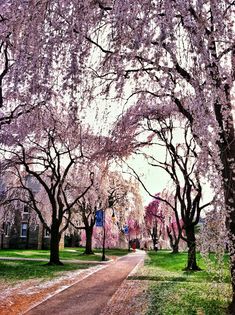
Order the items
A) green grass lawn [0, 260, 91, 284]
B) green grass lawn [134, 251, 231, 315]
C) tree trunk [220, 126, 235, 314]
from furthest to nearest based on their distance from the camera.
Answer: green grass lawn [0, 260, 91, 284]
green grass lawn [134, 251, 231, 315]
tree trunk [220, 126, 235, 314]

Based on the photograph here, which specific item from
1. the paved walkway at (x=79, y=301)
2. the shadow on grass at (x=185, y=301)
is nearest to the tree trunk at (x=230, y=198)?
the shadow on grass at (x=185, y=301)

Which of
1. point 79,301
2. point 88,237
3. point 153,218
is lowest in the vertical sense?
point 79,301

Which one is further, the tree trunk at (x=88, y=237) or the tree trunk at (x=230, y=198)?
the tree trunk at (x=88, y=237)

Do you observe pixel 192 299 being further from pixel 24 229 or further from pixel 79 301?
pixel 24 229

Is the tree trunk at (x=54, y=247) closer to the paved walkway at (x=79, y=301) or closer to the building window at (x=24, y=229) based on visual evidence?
the paved walkway at (x=79, y=301)

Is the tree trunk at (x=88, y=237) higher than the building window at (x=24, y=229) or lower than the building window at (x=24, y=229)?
lower

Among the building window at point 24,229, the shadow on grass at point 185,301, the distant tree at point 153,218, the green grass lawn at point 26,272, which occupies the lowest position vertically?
the shadow on grass at point 185,301

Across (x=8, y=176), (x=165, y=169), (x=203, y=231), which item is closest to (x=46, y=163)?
(x=8, y=176)

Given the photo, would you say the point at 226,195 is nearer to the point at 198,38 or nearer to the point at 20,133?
the point at 198,38

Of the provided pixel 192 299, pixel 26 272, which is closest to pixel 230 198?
pixel 192 299

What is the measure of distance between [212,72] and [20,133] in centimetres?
1381

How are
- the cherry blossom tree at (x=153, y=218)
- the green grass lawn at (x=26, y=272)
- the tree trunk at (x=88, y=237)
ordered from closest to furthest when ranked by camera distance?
1. the green grass lawn at (x=26, y=272)
2. the tree trunk at (x=88, y=237)
3. the cherry blossom tree at (x=153, y=218)

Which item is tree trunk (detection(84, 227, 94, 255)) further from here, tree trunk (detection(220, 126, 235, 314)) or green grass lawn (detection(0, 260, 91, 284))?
tree trunk (detection(220, 126, 235, 314))

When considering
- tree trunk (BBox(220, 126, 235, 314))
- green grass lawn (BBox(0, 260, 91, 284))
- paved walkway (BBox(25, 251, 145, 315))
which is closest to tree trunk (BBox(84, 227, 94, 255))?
green grass lawn (BBox(0, 260, 91, 284))
